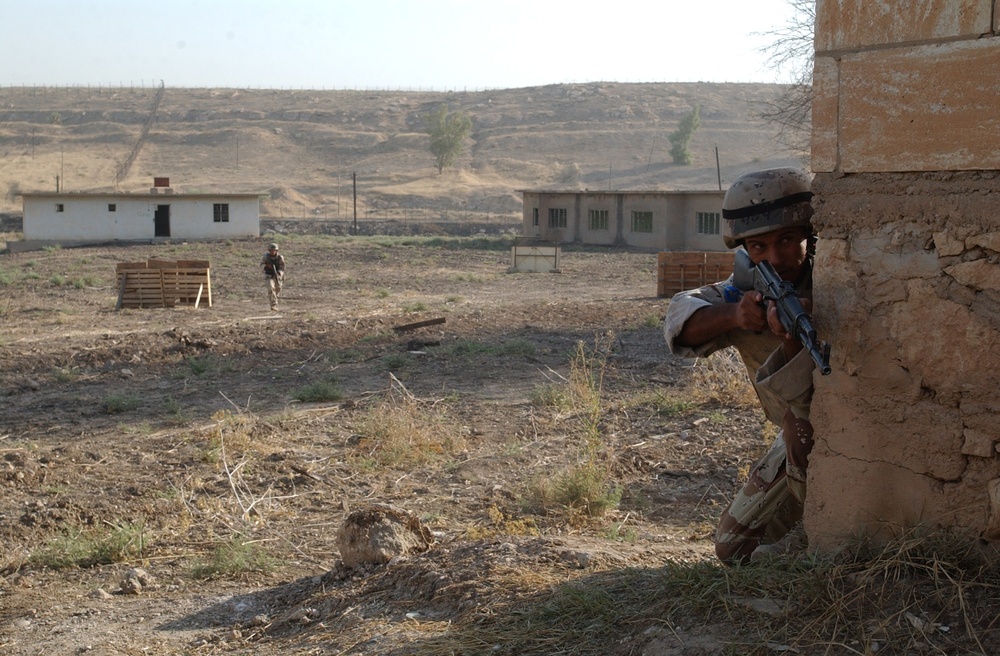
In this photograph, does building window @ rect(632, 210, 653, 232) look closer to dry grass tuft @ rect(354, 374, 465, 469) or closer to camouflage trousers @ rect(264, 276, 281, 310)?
camouflage trousers @ rect(264, 276, 281, 310)

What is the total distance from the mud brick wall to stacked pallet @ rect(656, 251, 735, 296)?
1701cm

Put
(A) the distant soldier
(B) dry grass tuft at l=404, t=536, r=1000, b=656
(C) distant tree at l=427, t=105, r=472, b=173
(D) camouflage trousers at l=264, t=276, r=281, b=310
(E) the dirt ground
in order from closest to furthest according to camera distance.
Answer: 1. (B) dry grass tuft at l=404, t=536, r=1000, b=656
2. (E) the dirt ground
3. (A) the distant soldier
4. (D) camouflage trousers at l=264, t=276, r=281, b=310
5. (C) distant tree at l=427, t=105, r=472, b=173

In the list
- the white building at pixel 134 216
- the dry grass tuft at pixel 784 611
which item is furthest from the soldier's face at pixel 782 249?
the white building at pixel 134 216

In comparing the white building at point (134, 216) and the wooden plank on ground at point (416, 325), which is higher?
the white building at point (134, 216)

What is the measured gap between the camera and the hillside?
68.9 m

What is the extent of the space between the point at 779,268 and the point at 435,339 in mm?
10732

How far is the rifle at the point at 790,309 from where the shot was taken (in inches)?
113

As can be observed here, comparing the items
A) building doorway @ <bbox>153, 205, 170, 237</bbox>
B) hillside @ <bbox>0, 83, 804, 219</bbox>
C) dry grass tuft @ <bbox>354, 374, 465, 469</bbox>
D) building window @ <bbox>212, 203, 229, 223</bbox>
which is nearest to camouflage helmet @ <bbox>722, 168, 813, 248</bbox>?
dry grass tuft @ <bbox>354, 374, 465, 469</bbox>

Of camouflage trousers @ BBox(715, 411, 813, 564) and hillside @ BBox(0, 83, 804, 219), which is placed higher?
hillside @ BBox(0, 83, 804, 219)

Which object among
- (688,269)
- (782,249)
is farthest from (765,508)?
(688,269)

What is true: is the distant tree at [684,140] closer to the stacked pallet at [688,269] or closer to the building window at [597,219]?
the building window at [597,219]

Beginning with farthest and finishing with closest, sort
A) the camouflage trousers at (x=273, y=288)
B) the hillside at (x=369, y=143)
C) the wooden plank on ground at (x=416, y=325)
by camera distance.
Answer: the hillside at (x=369, y=143) → the camouflage trousers at (x=273, y=288) → the wooden plank on ground at (x=416, y=325)

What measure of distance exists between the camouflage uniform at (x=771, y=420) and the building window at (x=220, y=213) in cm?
4089

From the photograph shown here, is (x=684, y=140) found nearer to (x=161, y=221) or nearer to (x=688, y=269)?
(x=161, y=221)
